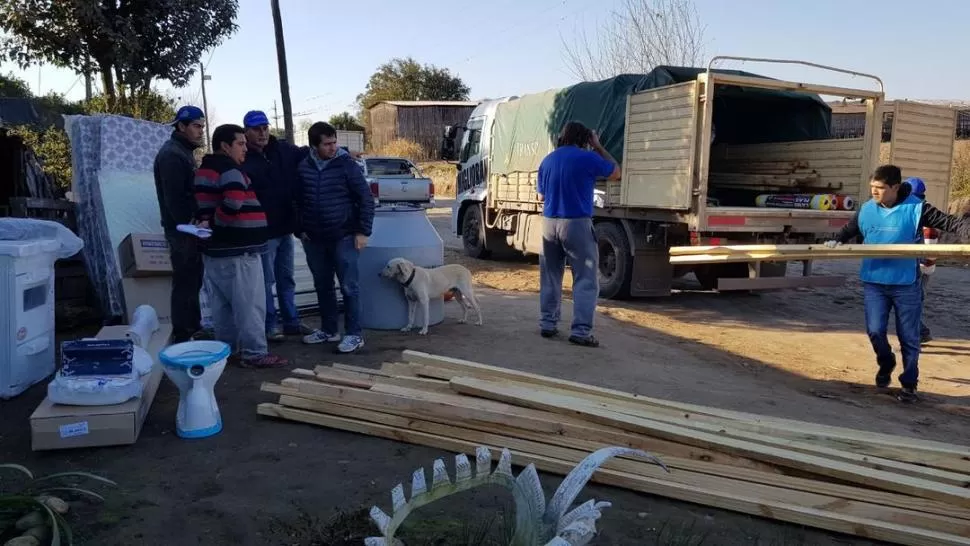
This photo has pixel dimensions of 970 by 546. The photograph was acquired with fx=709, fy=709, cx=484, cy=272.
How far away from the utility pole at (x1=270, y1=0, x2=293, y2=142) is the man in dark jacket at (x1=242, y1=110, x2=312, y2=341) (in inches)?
421

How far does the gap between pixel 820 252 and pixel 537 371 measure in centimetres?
244

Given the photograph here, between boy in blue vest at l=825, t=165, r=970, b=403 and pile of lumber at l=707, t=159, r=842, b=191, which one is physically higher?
pile of lumber at l=707, t=159, r=842, b=191

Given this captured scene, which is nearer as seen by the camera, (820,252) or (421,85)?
(820,252)

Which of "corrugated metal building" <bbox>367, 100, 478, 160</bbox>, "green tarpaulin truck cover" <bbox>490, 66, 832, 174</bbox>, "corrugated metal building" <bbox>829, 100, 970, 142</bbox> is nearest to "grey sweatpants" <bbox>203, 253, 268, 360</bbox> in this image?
"green tarpaulin truck cover" <bbox>490, 66, 832, 174</bbox>

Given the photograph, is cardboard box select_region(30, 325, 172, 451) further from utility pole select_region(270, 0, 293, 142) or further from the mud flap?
utility pole select_region(270, 0, 293, 142)

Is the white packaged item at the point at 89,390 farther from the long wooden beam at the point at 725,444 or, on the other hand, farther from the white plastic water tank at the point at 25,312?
the long wooden beam at the point at 725,444

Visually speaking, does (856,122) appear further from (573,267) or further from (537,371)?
(537,371)

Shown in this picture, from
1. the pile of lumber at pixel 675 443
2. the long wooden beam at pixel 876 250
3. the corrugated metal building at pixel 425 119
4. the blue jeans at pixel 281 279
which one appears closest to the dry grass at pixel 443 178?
the corrugated metal building at pixel 425 119

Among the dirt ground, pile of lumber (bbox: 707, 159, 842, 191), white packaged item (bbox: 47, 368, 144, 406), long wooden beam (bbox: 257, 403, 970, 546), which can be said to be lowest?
the dirt ground

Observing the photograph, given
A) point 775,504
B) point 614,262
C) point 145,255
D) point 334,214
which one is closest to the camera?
point 775,504

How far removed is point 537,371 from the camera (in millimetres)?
5707

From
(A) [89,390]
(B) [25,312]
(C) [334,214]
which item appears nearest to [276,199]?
(C) [334,214]

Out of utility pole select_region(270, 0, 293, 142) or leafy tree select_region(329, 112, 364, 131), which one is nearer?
utility pole select_region(270, 0, 293, 142)

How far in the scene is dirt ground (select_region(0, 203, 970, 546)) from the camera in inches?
118
